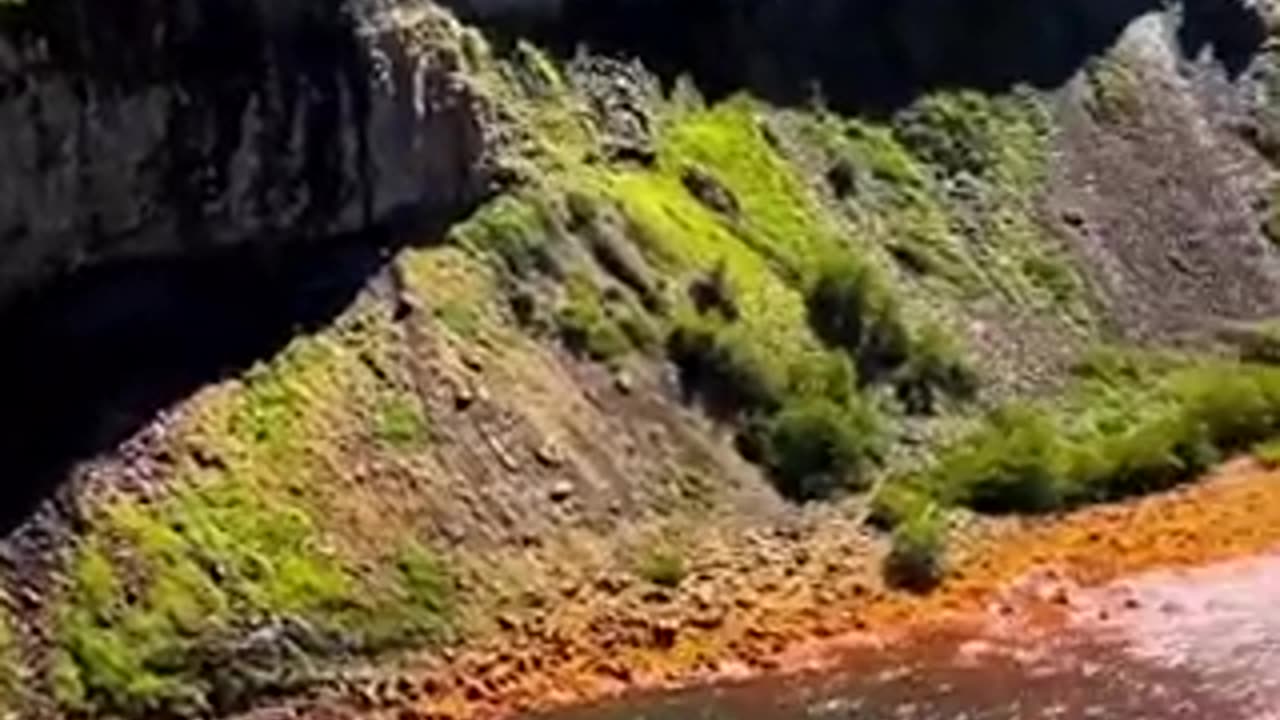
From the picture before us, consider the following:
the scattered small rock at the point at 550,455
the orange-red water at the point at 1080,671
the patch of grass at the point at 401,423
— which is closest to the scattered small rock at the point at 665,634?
the orange-red water at the point at 1080,671

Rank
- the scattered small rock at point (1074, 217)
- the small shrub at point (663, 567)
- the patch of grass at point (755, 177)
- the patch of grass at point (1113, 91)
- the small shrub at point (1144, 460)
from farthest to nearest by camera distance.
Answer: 1. the patch of grass at point (1113, 91)
2. the scattered small rock at point (1074, 217)
3. the patch of grass at point (755, 177)
4. the small shrub at point (1144, 460)
5. the small shrub at point (663, 567)

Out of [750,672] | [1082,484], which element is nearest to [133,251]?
[750,672]

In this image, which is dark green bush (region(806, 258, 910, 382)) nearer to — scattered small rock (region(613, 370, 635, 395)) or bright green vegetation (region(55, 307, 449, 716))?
scattered small rock (region(613, 370, 635, 395))

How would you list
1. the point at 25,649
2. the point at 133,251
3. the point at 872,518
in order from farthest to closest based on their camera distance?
the point at 872,518 → the point at 133,251 → the point at 25,649

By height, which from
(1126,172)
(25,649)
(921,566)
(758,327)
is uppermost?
(1126,172)

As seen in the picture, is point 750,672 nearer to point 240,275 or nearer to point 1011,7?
point 240,275

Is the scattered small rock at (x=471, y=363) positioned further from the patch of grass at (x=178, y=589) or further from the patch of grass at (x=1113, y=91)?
the patch of grass at (x=1113, y=91)

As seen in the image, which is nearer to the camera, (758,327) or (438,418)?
(438,418)

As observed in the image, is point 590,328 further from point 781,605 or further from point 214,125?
point 214,125
